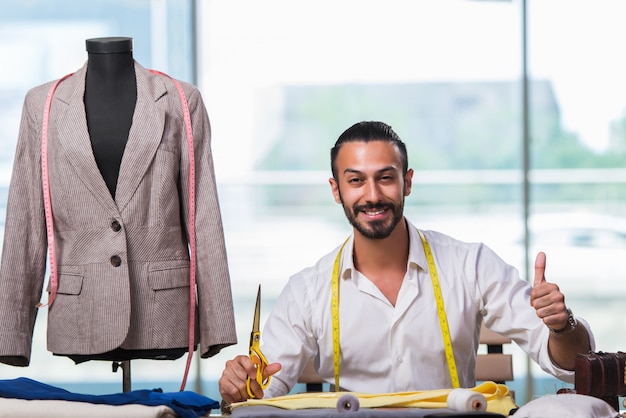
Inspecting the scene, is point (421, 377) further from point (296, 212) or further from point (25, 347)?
point (296, 212)

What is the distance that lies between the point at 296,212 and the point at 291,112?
511 mm

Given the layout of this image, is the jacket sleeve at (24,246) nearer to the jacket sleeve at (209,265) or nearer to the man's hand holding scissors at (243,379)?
the jacket sleeve at (209,265)

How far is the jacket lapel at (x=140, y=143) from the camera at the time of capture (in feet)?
8.73

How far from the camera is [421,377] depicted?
2.72 meters

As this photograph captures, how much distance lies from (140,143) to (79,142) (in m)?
0.15

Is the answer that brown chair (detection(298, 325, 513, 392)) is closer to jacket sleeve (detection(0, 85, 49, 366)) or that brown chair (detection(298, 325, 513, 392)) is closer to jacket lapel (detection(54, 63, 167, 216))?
jacket lapel (detection(54, 63, 167, 216))

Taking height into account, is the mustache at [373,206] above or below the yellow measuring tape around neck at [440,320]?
above

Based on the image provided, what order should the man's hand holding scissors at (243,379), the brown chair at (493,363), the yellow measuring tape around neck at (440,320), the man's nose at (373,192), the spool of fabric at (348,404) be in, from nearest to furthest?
the spool of fabric at (348,404) < the man's hand holding scissors at (243,379) < the man's nose at (373,192) < the yellow measuring tape around neck at (440,320) < the brown chair at (493,363)

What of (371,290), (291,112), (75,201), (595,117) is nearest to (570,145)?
(595,117)

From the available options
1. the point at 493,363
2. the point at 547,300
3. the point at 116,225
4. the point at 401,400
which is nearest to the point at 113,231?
the point at 116,225

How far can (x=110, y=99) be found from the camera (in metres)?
2.74

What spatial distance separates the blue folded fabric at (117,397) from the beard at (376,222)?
0.69 m

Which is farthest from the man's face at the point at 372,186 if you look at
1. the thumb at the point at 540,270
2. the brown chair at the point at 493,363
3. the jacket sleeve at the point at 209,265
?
the brown chair at the point at 493,363

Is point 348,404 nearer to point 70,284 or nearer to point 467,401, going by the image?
point 467,401
